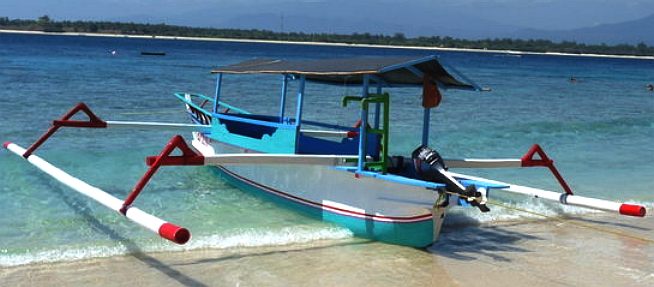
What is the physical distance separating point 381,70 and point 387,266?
1804 mm

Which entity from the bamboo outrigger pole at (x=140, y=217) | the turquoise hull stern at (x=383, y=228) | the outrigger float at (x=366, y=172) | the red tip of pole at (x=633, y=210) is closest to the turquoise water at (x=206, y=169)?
the turquoise hull stern at (x=383, y=228)

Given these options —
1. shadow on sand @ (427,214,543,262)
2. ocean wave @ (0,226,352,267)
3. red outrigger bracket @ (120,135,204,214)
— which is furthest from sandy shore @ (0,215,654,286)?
red outrigger bracket @ (120,135,204,214)

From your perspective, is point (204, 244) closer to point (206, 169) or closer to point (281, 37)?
point (206, 169)

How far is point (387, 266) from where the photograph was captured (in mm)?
6922

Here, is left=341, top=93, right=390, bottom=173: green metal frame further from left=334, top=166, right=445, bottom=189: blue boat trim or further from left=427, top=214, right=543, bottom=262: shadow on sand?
left=427, top=214, right=543, bottom=262: shadow on sand

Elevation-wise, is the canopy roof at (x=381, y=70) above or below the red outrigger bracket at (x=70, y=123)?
above

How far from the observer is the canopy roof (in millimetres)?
7234

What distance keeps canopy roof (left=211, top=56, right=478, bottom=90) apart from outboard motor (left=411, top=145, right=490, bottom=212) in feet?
2.61

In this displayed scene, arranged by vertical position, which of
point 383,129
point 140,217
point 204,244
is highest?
point 383,129

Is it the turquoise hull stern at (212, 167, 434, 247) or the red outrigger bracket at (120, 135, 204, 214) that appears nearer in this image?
the red outrigger bracket at (120, 135, 204, 214)

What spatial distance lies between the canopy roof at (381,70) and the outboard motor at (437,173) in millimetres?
796

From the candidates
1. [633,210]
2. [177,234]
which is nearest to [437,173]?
[633,210]

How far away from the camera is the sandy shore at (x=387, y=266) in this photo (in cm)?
645

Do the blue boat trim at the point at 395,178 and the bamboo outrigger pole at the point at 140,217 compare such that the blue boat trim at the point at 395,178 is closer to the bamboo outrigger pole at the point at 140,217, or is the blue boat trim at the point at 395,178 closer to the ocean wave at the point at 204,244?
the ocean wave at the point at 204,244
